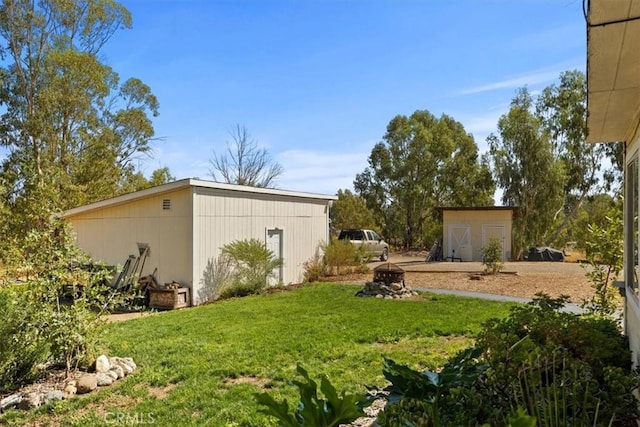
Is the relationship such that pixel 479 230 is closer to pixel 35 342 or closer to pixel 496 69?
pixel 496 69

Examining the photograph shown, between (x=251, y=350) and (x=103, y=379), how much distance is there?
1907mm

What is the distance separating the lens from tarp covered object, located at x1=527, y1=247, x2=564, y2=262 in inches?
838

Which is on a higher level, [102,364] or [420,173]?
[420,173]

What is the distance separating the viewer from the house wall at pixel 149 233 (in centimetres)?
1147

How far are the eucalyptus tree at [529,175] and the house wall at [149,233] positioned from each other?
19.1 meters

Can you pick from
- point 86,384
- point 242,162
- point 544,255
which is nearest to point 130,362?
point 86,384

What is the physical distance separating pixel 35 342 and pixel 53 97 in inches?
658

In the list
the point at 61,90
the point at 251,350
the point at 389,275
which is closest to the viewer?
the point at 251,350

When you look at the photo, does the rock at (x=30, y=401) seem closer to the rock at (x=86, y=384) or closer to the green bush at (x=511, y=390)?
the rock at (x=86, y=384)

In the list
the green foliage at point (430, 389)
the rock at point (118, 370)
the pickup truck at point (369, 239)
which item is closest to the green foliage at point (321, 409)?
the green foliage at point (430, 389)

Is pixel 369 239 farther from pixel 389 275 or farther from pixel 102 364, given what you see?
pixel 102 364

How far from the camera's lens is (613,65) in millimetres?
2709

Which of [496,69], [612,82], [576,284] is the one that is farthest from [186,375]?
[576,284]

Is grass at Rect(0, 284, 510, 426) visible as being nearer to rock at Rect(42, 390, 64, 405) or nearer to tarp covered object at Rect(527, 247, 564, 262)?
rock at Rect(42, 390, 64, 405)
